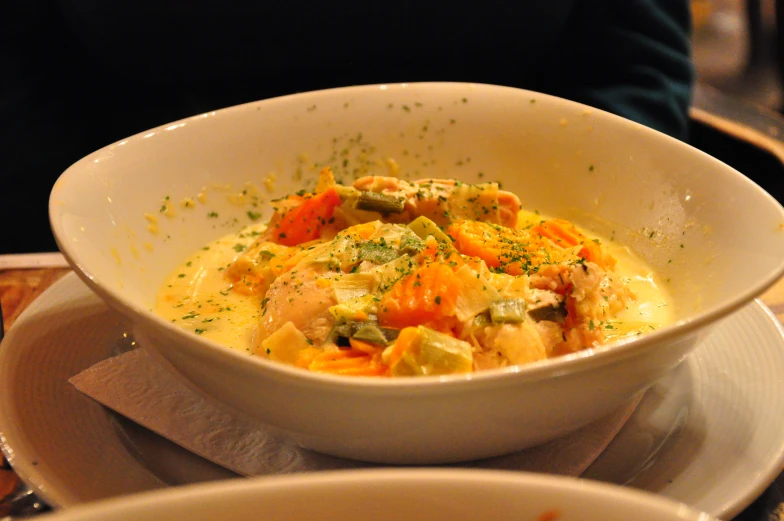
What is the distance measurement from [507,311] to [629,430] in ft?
0.75

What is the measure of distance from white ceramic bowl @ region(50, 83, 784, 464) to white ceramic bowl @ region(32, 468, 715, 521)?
21 cm

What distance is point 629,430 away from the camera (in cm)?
97

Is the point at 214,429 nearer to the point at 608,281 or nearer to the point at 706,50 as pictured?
the point at 608,281

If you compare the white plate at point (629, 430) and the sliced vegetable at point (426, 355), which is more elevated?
the sliced vegetable at point (426, 355)

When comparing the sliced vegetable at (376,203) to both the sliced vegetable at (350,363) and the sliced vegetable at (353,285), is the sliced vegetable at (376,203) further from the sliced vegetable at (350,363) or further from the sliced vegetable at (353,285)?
the sliced vegetable at (350,363)

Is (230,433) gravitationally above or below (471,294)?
below

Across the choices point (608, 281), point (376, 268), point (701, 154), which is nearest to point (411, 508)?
point (376, 268)

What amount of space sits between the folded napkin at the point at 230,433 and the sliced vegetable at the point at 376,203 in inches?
20.7

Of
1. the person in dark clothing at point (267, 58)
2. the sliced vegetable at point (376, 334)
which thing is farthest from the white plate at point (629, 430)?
the person in dark clothing at point (267, 58)

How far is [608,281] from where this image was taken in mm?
1261

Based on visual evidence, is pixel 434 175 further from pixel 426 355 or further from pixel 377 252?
pixel 426 355

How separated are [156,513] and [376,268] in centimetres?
77

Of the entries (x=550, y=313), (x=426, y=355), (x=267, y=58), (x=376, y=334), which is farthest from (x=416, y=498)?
(x=267, y=58)

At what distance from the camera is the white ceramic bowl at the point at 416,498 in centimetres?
44
